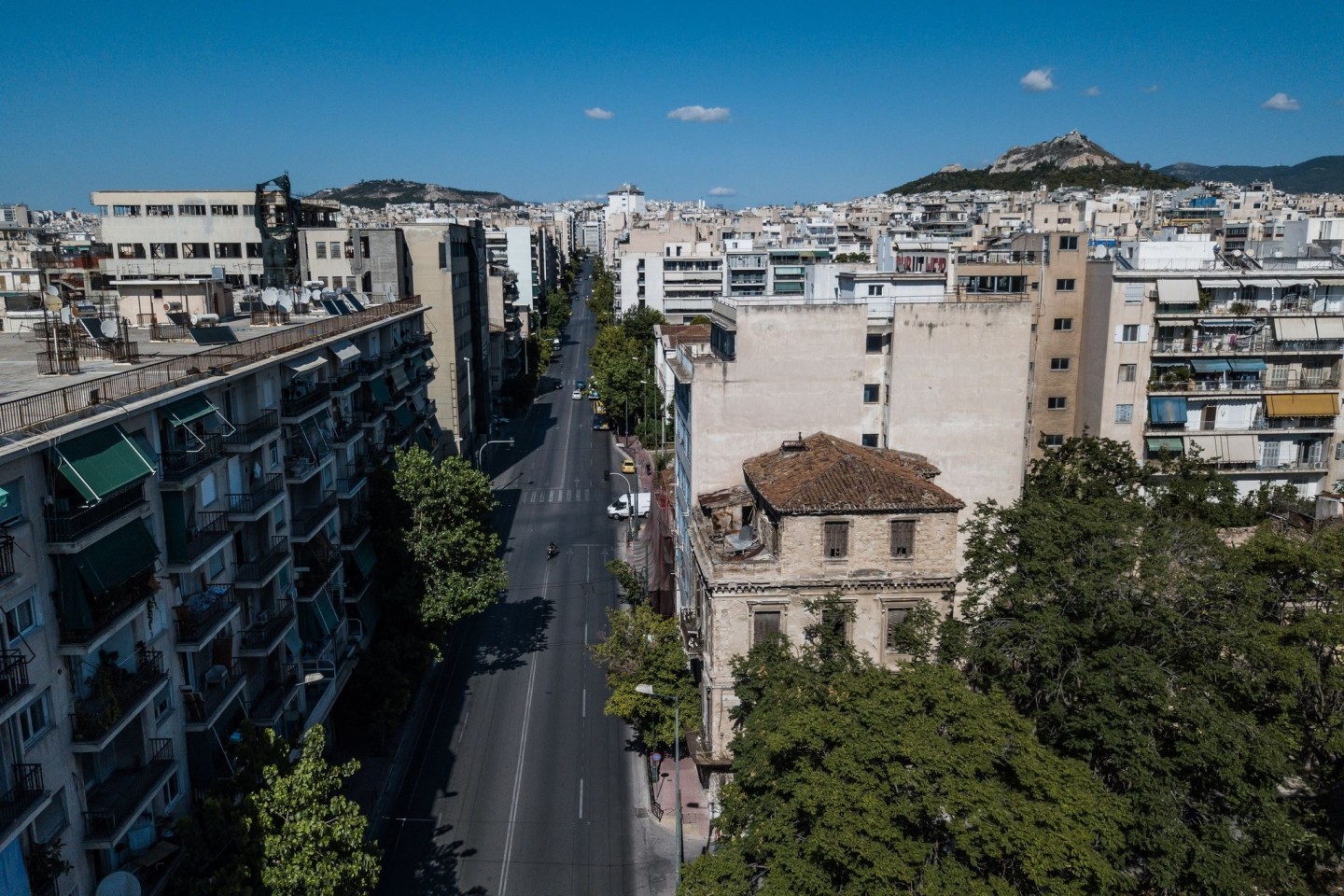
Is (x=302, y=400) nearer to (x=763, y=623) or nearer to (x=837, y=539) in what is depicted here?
(x=763, y=623)

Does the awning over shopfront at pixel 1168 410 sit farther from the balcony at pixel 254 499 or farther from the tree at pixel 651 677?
the balcony at pixel 254 499

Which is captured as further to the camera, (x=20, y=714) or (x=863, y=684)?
(x=863, y=684)

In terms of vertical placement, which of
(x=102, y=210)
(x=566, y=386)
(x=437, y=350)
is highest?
(x=102, y=210)

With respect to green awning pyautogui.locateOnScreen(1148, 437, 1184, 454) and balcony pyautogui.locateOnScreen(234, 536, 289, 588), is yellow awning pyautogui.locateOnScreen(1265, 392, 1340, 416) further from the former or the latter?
balcony pyautogui.locateOnScreen(234, 536, 289, 588)

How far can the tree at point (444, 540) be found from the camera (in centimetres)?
4584

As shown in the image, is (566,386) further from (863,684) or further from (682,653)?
(863,684)

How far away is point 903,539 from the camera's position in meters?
34.3

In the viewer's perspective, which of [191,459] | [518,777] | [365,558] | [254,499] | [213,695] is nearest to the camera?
[191,459]

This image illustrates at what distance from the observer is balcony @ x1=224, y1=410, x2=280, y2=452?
1251 inches

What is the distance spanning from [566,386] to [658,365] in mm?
41836

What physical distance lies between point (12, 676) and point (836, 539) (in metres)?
24.1

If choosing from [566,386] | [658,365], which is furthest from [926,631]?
[566,386]

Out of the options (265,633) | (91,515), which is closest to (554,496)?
(265,633)

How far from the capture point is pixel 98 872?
24.1 meters
